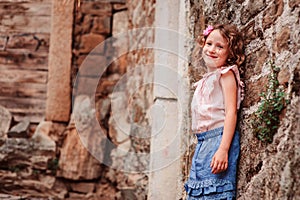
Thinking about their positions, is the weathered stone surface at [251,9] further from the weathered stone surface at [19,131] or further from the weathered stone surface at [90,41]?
the weathered stone surface at [19,131]

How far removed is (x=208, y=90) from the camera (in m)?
2.20

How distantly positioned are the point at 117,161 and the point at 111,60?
1189 mm

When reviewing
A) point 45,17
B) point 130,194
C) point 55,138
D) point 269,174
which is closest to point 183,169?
point 269,174

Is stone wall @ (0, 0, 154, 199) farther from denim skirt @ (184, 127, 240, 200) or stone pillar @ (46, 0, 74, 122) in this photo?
denim skirt @ (184, 127, 240, 200)

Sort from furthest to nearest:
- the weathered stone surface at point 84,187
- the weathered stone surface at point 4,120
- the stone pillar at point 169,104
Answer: the weathered stone surface at point 4,120, the weathered stone surface at point 84,187, the stone pillar at point 169,104

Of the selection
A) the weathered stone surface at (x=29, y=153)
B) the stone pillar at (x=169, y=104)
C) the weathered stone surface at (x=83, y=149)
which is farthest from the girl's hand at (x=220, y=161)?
the weathered stone surface at (x=29, y=153)

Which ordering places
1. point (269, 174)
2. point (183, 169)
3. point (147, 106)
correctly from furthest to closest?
point (147, 106)
point (183, 169)
point (269, 174)

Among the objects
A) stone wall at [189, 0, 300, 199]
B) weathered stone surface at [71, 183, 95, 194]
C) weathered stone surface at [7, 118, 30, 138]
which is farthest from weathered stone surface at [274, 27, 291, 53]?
weathered stone surface at [7, 118, 30, 138]

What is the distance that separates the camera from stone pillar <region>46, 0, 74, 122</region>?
5.96 metres

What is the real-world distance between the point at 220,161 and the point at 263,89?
33cm

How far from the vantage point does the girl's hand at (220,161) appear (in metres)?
2.03

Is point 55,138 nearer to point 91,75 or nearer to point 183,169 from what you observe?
point 91,75

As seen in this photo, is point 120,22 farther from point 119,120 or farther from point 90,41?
point 119,120

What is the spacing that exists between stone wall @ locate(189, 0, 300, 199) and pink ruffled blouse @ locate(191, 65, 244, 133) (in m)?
0.07
